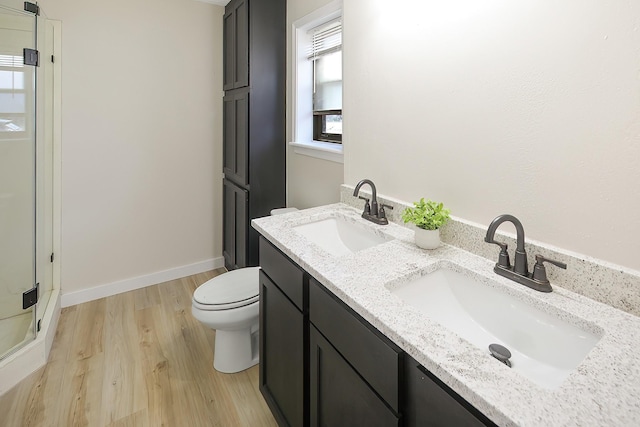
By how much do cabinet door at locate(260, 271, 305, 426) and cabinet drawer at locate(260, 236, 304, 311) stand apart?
0.11ft

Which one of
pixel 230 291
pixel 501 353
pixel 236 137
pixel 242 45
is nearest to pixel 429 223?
pixel 501 353

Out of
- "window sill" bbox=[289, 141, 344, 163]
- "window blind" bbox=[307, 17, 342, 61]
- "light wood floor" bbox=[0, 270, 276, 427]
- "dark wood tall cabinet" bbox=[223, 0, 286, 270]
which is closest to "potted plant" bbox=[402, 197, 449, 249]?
"window sill" bbox=[289, 141, 344, 163]

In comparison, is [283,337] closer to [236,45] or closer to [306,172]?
[306,172]

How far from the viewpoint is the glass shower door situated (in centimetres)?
204

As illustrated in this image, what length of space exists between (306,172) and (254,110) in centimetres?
58

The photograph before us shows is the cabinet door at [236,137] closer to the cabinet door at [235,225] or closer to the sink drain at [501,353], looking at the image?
the cabinet door at [235,225]

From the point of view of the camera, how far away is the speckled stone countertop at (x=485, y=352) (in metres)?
0.57

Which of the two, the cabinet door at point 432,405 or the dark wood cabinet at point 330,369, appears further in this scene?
the dark wood cabinet at point 330,369

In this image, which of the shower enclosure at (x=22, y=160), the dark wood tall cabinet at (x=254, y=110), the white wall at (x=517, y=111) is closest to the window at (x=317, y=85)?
the dark wood tall cabinet at (x=254, y=110)

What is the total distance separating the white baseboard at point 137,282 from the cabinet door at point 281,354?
1707mm

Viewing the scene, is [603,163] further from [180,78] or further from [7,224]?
[7,224]

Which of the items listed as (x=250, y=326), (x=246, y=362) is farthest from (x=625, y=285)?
(x=246, y=362)

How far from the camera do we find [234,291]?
74.4 inches

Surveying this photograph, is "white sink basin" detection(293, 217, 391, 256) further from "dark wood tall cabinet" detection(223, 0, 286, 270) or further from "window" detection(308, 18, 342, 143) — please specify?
"dark wood tall cabinet" detection(223, 0, 286, 270)
